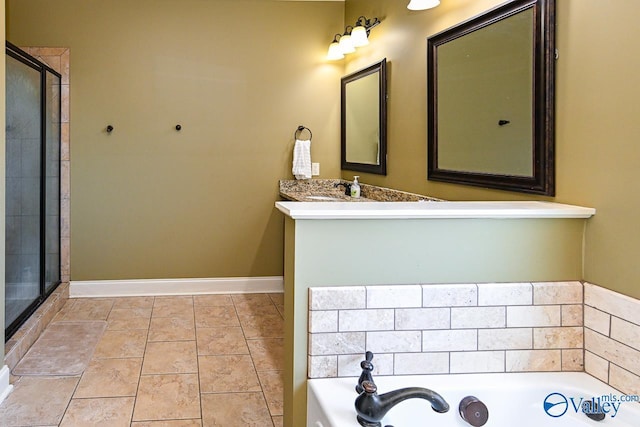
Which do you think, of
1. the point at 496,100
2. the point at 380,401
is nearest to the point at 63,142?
the point at 496,100

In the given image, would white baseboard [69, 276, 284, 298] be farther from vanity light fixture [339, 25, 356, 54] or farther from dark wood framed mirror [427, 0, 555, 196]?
dark wood framed mirror [427, 0, 555, 196]

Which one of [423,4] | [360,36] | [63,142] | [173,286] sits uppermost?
[360,36]

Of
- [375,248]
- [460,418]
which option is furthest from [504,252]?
[460,418]

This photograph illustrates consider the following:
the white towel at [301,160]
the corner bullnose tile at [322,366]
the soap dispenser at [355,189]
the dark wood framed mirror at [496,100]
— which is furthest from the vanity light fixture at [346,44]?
the corner bullnose tile at [322,366]

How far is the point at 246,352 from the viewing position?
3.47 meters

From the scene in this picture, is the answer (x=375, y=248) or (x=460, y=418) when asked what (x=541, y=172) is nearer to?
(x=375, y=248)

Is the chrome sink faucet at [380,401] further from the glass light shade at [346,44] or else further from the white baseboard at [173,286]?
the white baseboard at [173,286]

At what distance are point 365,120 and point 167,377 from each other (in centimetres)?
239

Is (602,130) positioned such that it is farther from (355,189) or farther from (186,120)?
(186,120)

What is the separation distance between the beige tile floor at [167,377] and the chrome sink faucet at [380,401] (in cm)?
121

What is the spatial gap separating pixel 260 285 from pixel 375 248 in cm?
340

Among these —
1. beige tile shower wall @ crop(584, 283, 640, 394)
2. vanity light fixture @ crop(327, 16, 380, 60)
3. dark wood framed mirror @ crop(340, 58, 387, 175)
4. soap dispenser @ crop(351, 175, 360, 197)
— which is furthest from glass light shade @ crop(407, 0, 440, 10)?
beige tile shower wall @ crop(584, 283, 640, 394)

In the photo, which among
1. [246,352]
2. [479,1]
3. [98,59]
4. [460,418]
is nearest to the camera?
[460,418]

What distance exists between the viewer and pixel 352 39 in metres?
4.21
